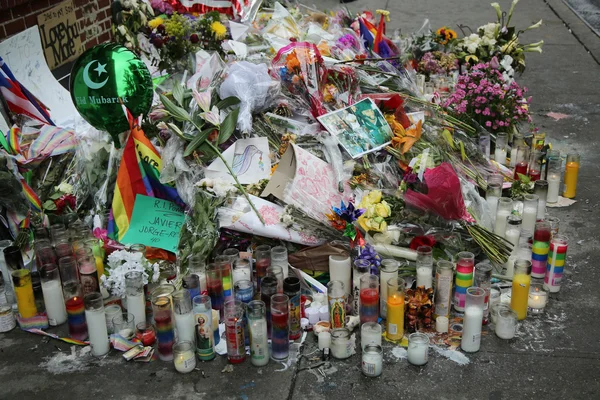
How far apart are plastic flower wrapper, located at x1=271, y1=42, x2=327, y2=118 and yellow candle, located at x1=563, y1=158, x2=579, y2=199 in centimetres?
193

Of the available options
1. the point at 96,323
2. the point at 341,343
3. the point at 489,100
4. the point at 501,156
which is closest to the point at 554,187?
the point at 501,156

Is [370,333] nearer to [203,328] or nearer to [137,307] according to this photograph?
[203,328]

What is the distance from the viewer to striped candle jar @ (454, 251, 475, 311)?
3488 mm

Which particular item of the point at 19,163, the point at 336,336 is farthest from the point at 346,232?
the point at 19,163

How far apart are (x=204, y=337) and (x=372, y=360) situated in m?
0.84

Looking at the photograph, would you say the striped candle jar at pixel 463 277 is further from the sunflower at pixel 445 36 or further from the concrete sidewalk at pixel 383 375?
the sunflower at pixel 445 36

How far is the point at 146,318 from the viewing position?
3.68 meters

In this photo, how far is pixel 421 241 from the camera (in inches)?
150

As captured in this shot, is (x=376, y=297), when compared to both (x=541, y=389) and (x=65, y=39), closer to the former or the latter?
(x=541, y=389)

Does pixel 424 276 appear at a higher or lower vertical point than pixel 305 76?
lower

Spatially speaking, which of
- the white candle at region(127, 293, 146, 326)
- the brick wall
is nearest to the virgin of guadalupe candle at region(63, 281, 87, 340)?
the white candle at region(127, 293, 146, 326)

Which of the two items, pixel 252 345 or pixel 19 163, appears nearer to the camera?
pixel 252 345

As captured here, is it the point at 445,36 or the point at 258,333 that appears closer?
the point at 258,333

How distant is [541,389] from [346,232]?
1.32 meters
